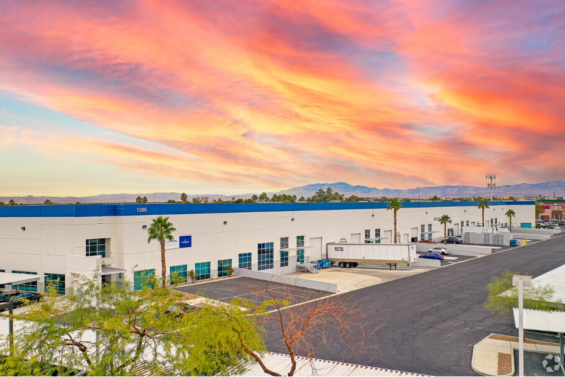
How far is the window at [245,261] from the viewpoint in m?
52.3

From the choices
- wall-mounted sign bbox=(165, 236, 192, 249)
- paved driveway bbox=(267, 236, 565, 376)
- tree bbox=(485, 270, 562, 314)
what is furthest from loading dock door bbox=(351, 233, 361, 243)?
tree bbox=(485, 270, 562, 314)

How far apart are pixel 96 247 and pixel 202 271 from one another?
12329 millimetres

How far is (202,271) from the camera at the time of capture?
48.1 m

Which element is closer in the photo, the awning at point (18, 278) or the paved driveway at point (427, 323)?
the paved driveway at point (427, 323)

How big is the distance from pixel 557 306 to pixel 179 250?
119 ft

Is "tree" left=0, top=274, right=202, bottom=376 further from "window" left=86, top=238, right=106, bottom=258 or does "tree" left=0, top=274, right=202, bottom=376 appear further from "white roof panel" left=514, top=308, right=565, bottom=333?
"window" left=86, top=238, right=106, bottom=258

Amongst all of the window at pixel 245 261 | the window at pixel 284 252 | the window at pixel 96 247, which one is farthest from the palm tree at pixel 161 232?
the window at pixel 284 252

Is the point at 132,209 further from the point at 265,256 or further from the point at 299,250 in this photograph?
the point at 299,250

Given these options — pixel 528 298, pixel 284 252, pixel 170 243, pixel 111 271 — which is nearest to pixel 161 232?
pixel 170 243

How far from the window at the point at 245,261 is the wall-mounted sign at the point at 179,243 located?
794 cm

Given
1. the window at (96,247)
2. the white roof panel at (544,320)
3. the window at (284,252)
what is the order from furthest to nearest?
the window at (284,252), the window at (96,247), the white roof panel at (544,320)

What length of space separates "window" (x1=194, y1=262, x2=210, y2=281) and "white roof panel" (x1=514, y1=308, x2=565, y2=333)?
1357 inches

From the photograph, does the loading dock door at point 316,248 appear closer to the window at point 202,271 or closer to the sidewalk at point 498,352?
the window at point 202,271

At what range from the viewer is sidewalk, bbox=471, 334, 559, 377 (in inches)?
834
